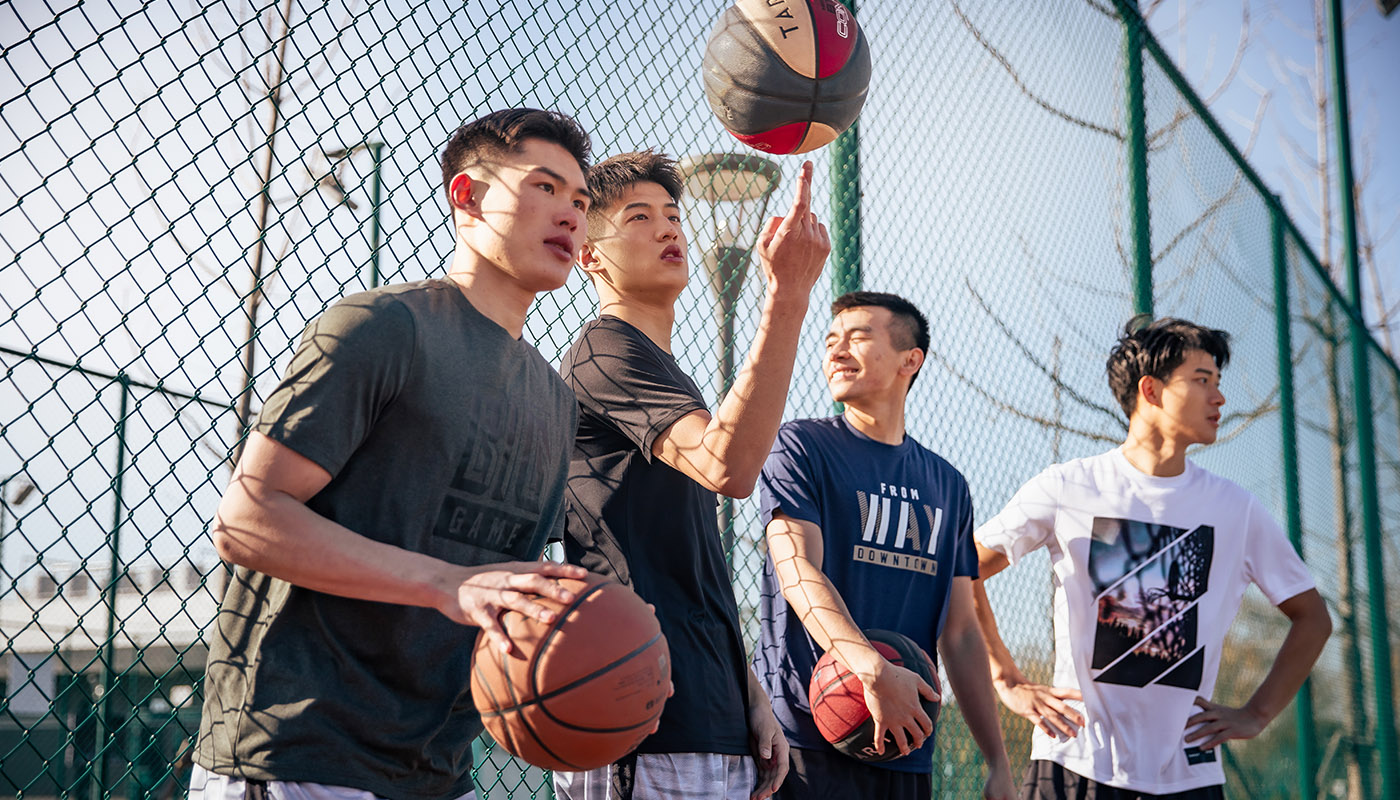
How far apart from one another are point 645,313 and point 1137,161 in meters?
4.35

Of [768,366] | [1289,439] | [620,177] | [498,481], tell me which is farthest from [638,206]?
[1289,439]

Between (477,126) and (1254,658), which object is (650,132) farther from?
(1254,658)

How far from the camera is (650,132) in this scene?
3.44 m

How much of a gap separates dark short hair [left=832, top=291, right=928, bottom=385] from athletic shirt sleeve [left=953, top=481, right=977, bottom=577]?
0.44m

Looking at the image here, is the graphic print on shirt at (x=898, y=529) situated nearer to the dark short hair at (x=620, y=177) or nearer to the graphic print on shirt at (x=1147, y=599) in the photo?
the graphic print on shirt at (x=1147, y=599)

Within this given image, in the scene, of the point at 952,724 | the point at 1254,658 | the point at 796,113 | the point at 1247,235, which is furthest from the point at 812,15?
the point at 1254,658

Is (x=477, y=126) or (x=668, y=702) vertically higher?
(x=477, y=126)

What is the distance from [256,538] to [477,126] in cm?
105

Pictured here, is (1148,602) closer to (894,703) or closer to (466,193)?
(894,703)

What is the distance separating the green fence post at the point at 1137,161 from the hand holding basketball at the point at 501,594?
5110 millimetres

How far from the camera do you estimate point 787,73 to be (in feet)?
9.12

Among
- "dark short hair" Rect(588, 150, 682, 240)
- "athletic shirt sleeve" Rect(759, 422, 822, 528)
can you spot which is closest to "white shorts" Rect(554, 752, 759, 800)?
"athletic shirt sleeve" Rect(759, 422, 822, 528)

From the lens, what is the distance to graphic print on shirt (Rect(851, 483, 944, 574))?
3.37 m

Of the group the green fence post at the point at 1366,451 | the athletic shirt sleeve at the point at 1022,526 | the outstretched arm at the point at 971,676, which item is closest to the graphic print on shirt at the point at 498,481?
the outstretched arm at the point at 971,676
